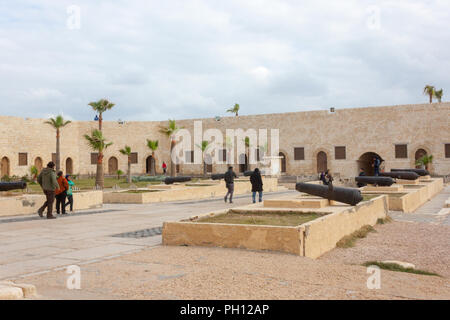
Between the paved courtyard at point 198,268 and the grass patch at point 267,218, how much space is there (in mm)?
814

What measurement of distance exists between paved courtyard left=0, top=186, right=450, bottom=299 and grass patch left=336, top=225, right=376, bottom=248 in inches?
6.7

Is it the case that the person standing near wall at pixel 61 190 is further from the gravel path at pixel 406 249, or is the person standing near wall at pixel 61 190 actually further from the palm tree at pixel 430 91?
the palm tree at pixel 430 91

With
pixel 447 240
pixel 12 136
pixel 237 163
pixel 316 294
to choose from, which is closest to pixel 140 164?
pixel 237 163

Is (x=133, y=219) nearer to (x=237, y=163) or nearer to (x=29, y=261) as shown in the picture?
(x=29, y=261)

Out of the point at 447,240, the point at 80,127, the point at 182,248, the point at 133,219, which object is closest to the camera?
the point at 182,248

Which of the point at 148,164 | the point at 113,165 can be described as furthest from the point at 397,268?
the point at 148,164

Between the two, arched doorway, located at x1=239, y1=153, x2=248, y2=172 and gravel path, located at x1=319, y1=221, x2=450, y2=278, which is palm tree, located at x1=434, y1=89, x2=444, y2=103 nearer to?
arched doorway, located at x1=239, y1=153, x2=248, y2=172

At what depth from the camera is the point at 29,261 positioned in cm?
529

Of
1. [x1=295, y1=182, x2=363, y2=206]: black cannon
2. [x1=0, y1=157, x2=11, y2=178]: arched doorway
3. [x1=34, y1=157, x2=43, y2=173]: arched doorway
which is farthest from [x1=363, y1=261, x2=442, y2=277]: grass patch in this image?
[x1=34, y1=157, x2=43, y2=173]: arched doorway

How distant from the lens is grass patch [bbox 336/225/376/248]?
23.7 feet

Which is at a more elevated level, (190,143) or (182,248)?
(190,143)

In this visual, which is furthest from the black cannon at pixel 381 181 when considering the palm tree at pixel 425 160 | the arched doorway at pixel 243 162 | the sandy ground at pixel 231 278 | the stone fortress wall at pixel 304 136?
the arched doorway at pixel 243 162

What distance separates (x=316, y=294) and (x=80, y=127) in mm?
39256

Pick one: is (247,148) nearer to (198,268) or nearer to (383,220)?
(383,220)
